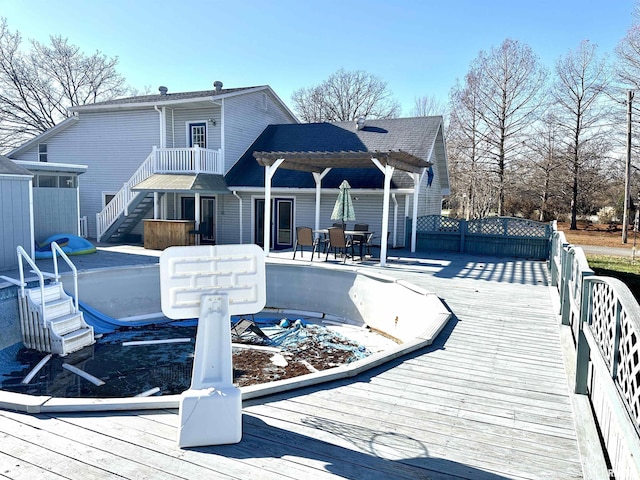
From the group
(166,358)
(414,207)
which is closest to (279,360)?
(166,358)

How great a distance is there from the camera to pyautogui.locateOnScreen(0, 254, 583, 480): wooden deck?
276 cm

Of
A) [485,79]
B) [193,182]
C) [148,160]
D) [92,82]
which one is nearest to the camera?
[193,182]

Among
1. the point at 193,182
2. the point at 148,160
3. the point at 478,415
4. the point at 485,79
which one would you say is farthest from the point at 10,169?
the point at 485,79

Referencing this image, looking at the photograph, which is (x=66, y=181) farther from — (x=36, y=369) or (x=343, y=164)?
(x=343, y=164)

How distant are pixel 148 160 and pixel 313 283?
337 inches

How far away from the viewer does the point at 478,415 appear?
356cm

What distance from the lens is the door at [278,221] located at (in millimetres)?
15508

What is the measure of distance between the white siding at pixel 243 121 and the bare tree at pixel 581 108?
64.1 feet

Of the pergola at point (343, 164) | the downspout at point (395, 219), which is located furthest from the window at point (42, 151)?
the downspout at point (395, 219)

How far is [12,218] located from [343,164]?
8.05 m

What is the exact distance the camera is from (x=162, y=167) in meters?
15.3

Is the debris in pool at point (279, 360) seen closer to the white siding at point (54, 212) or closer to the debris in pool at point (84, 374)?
the debris in pool at point (84, 374)

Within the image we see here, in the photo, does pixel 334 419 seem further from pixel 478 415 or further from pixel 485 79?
pixel 485 79

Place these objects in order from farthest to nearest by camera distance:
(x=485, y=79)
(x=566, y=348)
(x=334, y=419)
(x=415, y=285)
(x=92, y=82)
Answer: (x=92, y=82), (x=485, y=79), (x=415, y=285), (x=566, y=348), (x=334, y=419)
